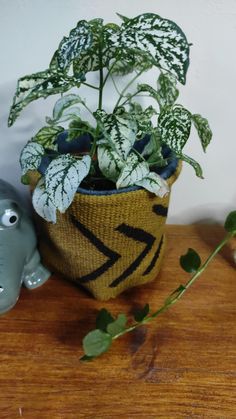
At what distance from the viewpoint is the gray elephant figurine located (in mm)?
731

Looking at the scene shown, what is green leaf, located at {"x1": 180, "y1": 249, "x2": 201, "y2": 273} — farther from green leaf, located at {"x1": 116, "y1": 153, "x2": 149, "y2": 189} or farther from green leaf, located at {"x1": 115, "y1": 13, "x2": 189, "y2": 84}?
green leaf, located at {"x1": 115, "y1": 13, "x2": 189, "y2": 84}

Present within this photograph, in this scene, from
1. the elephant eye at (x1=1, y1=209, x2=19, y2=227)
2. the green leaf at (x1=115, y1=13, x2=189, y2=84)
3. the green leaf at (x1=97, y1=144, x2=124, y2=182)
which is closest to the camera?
the green leaf at (x1=115, y1=13, x2=189, y2=84)

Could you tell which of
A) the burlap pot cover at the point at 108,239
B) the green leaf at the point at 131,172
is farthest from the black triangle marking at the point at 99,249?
the green leaf at the point at 131,172

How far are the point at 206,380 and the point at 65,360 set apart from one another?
24cm

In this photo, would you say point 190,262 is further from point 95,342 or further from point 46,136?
point 46,136

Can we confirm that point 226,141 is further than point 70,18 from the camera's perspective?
Yes

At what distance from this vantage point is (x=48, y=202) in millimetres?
599

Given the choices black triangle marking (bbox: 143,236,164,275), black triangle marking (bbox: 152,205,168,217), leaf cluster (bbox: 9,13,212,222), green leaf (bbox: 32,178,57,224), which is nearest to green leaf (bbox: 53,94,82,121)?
leaf cluster (bbox: 9,13,212,222)

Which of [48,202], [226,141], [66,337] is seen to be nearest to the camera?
[48,202]

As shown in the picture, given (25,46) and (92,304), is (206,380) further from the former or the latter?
(25,46)

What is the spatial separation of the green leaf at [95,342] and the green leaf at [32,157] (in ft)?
0.92

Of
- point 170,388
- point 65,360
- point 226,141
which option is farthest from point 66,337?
point 226,141

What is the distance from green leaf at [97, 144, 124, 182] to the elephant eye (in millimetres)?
206

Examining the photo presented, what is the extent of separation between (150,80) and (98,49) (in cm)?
21
